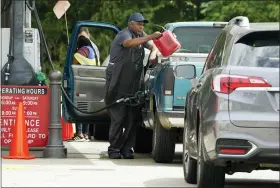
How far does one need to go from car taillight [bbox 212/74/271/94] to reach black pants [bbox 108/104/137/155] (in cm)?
598

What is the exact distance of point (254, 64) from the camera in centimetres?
1049

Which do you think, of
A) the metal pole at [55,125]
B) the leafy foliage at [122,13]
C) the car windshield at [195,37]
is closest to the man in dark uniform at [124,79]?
the car windshield at [195,37]

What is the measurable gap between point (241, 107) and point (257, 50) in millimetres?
664

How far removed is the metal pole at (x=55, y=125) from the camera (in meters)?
16.1

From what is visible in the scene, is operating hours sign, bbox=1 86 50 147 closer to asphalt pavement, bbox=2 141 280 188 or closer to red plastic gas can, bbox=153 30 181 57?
asphalt pavement, bbox=2 141 280 188

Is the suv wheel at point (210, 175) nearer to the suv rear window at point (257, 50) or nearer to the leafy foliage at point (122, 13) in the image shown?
the suv rear window at point (257, 50)

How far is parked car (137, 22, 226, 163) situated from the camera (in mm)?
14719

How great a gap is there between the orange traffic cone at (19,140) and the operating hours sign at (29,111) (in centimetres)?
88

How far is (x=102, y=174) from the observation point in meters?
13.2

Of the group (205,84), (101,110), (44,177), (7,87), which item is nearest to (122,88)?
(101,110)

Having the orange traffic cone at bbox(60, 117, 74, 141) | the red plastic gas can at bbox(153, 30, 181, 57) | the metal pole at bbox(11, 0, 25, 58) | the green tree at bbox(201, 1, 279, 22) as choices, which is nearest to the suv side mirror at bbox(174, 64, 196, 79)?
the red plastic gas can at bbox(153, 30, 181, 57)

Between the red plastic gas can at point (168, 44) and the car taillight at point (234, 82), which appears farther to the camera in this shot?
the red plastic gas can at point (168, 44)

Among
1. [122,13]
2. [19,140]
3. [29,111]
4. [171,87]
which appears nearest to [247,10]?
[122,13]

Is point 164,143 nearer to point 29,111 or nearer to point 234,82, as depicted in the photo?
point 29,111
